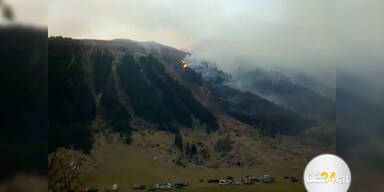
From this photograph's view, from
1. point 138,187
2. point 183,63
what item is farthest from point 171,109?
point 138,187

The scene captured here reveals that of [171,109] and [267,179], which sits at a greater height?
[171,109]

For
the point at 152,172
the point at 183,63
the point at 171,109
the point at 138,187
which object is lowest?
the point at 138,187

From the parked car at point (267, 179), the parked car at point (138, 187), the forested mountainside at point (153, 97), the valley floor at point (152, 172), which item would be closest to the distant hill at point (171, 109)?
the forested mountainside at point (153, 97)

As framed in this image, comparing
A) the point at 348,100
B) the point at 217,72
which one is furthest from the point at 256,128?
the point at 348,100

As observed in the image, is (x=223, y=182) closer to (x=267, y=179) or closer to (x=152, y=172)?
(x=267, y=179)

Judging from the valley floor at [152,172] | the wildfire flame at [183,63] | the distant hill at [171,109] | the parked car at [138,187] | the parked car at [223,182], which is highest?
the wildfire flame at [183,63]

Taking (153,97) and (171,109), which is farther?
(153,97)

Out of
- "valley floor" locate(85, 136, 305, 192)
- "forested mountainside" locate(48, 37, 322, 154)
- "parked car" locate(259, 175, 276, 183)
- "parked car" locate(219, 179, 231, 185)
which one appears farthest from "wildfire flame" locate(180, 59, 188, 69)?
"parked car" locate(259, 175, 276, 183)

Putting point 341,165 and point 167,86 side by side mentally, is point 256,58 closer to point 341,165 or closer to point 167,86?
point 167,86

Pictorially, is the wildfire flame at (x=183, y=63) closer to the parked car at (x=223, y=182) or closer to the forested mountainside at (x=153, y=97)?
the forested mountainside at (x=153, y=97)

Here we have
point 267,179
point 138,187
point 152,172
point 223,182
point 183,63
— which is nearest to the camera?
point 138,187

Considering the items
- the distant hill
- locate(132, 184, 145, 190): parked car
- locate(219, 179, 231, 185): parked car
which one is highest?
the distant hill

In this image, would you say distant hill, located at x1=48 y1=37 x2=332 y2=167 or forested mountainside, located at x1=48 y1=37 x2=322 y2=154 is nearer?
distant hill, located at x1=48 y1=37 x2=332 y2=167

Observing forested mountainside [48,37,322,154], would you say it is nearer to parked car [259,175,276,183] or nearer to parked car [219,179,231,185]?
parked car [259,175,276,183]
